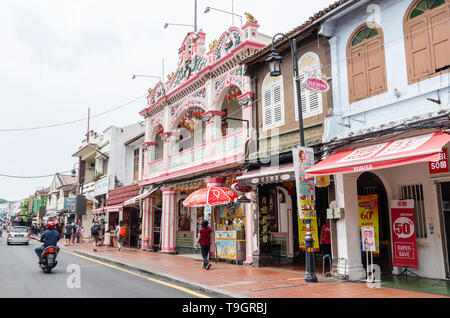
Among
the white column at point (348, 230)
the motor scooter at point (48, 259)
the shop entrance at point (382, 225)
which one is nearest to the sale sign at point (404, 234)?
the shop entrance at point (382, 225)

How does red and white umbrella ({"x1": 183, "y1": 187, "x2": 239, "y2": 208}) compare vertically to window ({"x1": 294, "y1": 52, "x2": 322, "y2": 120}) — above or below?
below

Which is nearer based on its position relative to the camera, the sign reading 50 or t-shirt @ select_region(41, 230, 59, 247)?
the sign reading 50

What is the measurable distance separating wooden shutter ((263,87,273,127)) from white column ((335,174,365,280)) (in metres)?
4.21

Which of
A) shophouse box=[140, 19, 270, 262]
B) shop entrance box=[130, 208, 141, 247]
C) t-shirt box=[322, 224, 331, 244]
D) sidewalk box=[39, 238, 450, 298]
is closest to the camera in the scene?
sidewalk box=[39, 238, 450, 298]

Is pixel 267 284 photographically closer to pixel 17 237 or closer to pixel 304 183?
pixel 304 183

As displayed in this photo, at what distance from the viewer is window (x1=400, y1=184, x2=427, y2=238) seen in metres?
10.6

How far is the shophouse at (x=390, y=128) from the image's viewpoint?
8.79 m

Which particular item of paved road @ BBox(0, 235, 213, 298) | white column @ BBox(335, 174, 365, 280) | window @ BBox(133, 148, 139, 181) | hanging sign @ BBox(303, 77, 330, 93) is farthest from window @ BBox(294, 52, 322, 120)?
window @ BBox(133, 148, 139, 181)

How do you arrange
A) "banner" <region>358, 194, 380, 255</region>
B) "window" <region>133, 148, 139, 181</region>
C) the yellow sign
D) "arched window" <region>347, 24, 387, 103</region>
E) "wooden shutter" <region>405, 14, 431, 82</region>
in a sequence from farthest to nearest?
"window" <region>133, 148, 139, 181</region>
the yellow sign
"banner" <region>358, 194, 380, 255</region>
"arched window" <region>347, 24, 387, 103</region>
"wooden shutter" <region>405, 14, 431, 82</region>

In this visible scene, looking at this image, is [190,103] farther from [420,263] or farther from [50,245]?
[420,263]

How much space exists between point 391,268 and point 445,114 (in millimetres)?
5511

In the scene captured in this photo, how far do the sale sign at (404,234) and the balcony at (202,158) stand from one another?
5.97 m

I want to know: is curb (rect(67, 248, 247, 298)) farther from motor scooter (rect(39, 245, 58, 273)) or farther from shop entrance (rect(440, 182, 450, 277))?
shop entrance (rect(440, 182, 450, 277))
